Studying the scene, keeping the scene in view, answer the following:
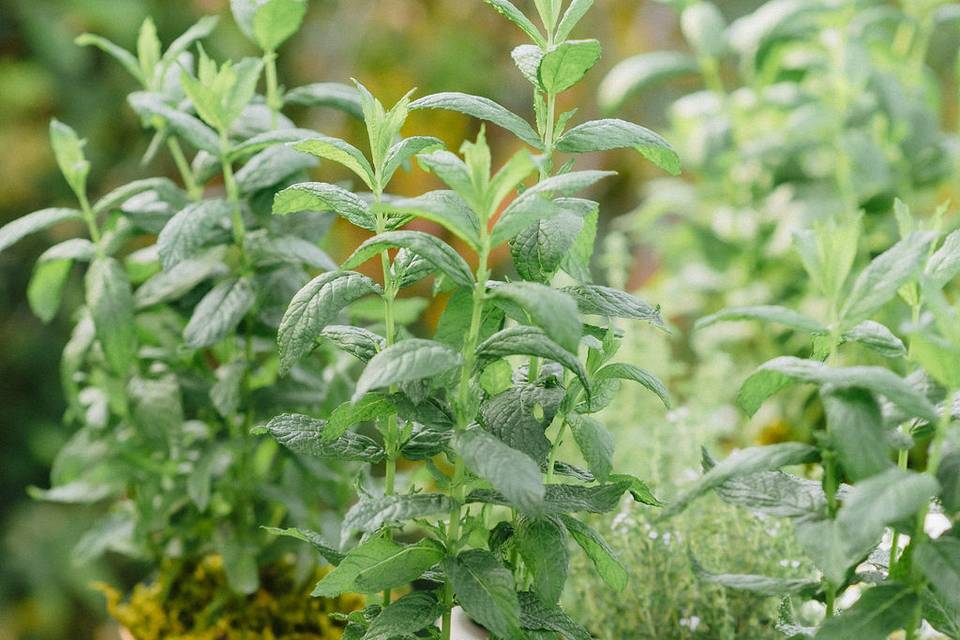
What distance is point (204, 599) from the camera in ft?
3.47

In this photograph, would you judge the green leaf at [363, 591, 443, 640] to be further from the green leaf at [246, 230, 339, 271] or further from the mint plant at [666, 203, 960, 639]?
the green leaf at [246, 230, 339, 271]

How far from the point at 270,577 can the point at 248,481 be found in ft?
0.46

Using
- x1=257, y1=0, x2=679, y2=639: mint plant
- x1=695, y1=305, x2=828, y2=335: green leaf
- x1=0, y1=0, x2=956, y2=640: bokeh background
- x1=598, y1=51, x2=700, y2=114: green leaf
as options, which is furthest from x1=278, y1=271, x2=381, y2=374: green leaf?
x1=0, y1=0, x2=956, y2=640: bokeh background

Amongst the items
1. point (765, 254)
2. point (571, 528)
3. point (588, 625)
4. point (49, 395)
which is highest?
point (571, 528)

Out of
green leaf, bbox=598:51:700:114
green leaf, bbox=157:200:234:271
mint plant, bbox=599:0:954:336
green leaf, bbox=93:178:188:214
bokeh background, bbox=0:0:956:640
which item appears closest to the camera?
green leaf, bbox=157:200:234:271

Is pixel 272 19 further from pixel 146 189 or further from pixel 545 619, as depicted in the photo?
pixel 545 619

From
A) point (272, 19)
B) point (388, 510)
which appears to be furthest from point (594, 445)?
point (272, 19)

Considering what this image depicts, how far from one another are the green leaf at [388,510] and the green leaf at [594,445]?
94mm

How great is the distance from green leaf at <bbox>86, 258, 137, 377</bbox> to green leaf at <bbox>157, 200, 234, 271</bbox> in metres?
0.10

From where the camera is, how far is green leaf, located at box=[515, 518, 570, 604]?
2.16 feet

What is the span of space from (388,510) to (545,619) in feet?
0.46

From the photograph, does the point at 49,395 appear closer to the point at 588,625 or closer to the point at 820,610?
the point at 588,625

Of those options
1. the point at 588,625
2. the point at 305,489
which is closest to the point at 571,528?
the point at 588,625

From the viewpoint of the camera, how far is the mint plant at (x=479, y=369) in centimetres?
61
